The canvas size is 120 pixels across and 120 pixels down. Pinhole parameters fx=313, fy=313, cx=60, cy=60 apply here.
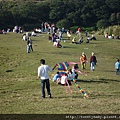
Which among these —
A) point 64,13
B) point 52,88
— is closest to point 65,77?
point 52,88

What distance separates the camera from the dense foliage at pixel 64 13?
7934 centimetres

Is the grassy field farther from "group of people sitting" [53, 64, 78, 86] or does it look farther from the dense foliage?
the dense foliage

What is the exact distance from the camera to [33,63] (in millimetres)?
29812

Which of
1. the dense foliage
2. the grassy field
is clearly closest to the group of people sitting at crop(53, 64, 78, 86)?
the grassy field

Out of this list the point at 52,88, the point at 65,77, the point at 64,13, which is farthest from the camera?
the point at 64,13

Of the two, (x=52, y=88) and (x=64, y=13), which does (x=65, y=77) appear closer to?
(x=52, y=88)

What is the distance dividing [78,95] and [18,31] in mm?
44663

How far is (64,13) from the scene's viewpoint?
8650 cm

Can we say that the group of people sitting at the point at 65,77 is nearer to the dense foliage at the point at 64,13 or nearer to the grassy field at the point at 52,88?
the grassy field at the point at 52,88

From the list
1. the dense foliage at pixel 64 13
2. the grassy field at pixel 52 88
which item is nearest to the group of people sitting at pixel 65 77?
the grassy field at pixel 52 88

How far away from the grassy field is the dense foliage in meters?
41.0

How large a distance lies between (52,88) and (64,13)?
2714 inches

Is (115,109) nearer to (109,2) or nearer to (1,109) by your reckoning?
(1,109)

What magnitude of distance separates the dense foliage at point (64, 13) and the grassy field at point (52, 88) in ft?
134
